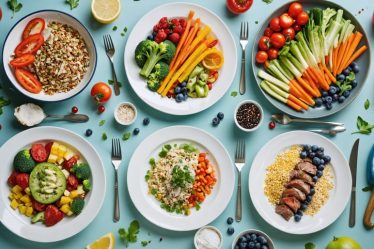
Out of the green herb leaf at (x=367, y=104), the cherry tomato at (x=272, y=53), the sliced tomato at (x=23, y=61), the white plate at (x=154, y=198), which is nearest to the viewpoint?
the sliced tomato at (x=23, y=61)

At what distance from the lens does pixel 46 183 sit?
13.2ft

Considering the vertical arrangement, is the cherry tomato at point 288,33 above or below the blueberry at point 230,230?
above

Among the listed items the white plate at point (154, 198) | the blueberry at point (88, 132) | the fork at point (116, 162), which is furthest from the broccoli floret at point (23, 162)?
the white plate at point (154, 198)

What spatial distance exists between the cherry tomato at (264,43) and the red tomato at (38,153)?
180cm

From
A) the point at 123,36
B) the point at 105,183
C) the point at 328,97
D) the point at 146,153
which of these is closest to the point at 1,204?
the point at 105,183

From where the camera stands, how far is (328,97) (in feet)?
13.9

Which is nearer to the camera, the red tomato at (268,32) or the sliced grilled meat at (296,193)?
the sliced grilled meat at (296,193)

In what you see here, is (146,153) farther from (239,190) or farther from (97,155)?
(239,190)

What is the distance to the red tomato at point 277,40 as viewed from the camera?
420cm

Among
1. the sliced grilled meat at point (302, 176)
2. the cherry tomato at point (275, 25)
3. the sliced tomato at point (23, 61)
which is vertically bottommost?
the sliced grilled meat at point (302, 176)

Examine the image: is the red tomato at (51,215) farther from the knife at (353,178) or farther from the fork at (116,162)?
the knife at (353,178)

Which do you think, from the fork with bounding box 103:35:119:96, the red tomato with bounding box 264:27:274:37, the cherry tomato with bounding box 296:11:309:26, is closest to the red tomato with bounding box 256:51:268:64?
the red tomato with bounding box 264:27:274:37

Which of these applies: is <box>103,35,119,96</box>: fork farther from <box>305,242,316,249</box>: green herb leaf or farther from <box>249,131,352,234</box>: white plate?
<box>305,242,316,249</box>: green herb leaf

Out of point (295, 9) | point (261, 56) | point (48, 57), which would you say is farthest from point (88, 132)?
point (295, 9)
